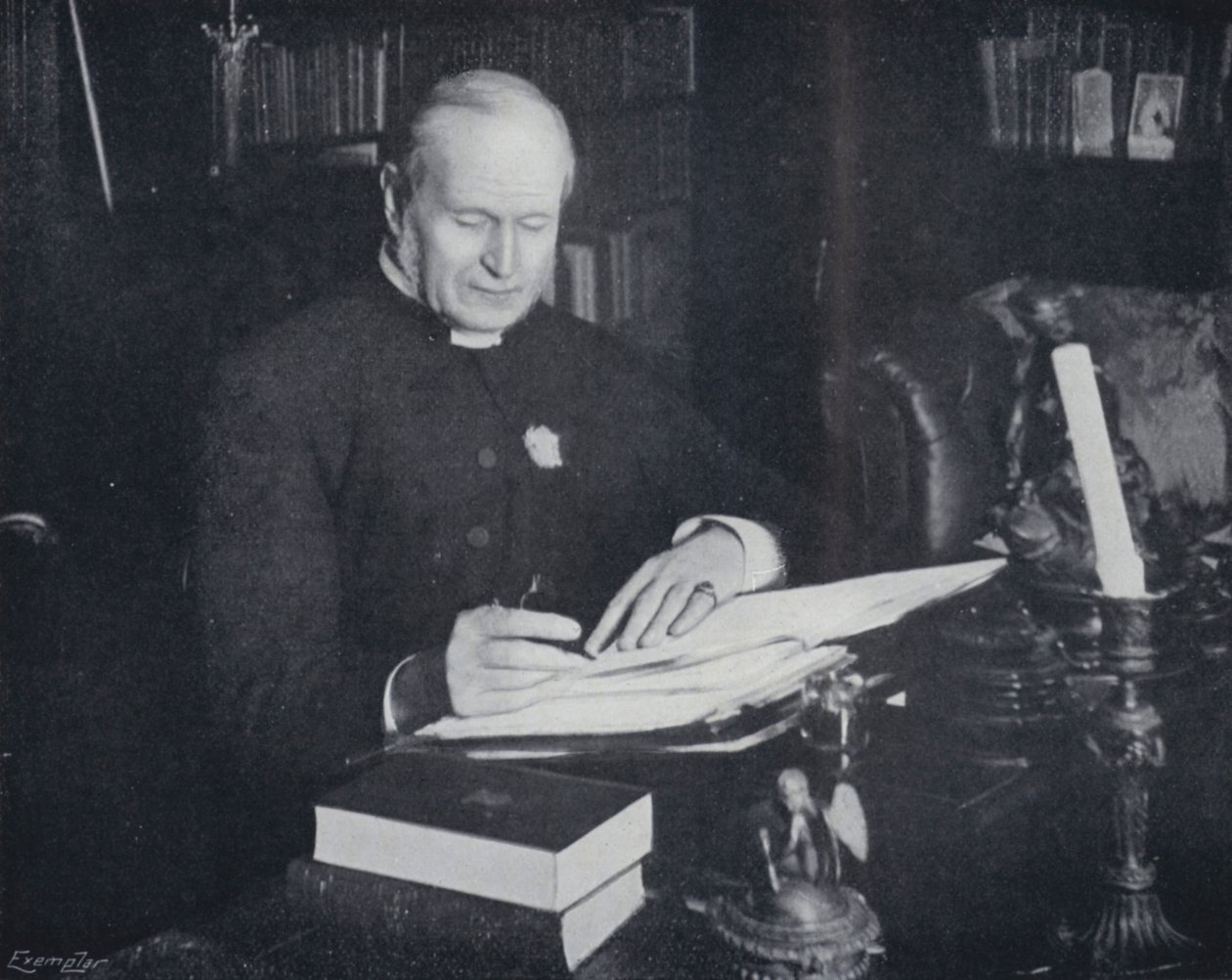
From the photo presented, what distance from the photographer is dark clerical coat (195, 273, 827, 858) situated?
4.03ft

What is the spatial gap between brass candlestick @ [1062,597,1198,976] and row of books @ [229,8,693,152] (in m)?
0.88

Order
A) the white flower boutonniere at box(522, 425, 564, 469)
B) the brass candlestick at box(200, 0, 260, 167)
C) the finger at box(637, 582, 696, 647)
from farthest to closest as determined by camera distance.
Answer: the brass candlestick at box(200, 0, 260, 167) < the white flower boutonniere at box(522, 425, 564, 469) < the finger at box(637, 582, 696, 647)

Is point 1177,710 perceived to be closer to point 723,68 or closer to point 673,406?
point 673,406

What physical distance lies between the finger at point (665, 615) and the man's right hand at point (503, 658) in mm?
82

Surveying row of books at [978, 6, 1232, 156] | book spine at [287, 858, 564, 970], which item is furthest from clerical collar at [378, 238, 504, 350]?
row of books at [978, 6, 1232, 156]

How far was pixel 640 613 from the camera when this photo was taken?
3.76 feet

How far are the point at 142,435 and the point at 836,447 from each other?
0.96 metres

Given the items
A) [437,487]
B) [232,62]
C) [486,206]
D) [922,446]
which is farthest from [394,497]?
[922,446]

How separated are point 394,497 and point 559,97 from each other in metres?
0.48

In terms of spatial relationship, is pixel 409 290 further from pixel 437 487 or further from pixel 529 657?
pixel 529 657

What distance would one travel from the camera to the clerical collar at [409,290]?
4.64ft

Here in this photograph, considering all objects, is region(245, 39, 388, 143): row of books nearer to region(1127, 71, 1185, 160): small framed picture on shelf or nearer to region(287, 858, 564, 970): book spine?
region(287, 858, 564, 970): book spine

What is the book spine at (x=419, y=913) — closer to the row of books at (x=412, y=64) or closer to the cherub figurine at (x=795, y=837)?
the cherub figurine at (x=795, y=837)

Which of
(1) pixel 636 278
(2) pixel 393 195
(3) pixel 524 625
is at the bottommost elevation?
(3) pixel 524 625
